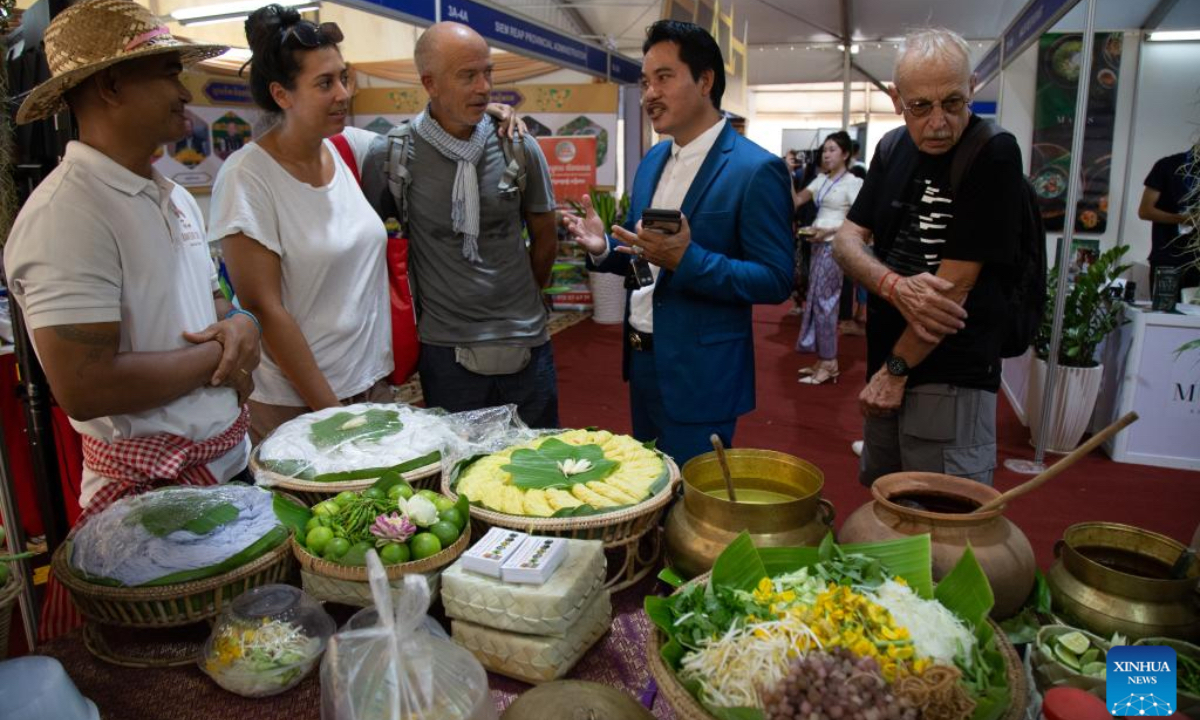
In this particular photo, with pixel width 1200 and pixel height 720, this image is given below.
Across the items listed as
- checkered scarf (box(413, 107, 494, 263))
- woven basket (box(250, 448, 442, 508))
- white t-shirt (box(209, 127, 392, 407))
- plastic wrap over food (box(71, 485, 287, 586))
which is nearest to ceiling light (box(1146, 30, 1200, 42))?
checkered scarf (box(413, 107, 494, 263))

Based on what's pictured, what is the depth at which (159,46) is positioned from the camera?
1454 mm

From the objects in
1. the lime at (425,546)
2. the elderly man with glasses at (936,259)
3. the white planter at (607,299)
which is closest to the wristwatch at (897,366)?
the elderly man with glasses at (936,259)

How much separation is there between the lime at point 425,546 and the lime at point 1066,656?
3.01 feet

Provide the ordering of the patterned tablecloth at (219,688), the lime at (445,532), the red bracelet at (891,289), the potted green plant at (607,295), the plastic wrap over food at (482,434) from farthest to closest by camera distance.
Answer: the potted green plant at (607,295) < the red bracelet at (891,289) < the plastic wrap over food at (482,434) < the lime at (445,532) < the patterned tablecloth at (219,688)

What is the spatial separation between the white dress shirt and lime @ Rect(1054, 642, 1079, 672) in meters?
1.39

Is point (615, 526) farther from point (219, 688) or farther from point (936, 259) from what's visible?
point (936, 259)

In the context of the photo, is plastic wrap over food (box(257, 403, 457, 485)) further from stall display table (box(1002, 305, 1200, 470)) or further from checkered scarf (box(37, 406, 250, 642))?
stall display table (box(1002, 305, 1200, 470))

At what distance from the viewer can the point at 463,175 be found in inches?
90.2

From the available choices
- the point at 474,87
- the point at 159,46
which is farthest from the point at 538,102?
the point at 159,46

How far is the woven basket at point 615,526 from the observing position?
1.32m

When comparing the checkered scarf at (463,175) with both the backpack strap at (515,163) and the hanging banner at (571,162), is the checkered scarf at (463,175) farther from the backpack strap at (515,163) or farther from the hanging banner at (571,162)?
the hanging banner at (571,162)

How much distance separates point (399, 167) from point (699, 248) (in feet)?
3.17

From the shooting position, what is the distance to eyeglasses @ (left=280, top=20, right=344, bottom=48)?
6.49 ft

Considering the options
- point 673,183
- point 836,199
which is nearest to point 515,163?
point 673,183
